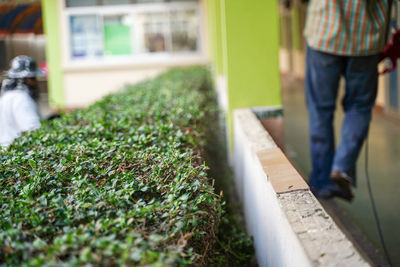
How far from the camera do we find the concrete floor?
4.25 meters

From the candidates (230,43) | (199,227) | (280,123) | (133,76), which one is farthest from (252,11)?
(133,76)

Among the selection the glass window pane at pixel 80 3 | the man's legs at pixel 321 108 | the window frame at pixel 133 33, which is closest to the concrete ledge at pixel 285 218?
the man's legs at pixel 321 108

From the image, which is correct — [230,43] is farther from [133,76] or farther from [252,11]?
[133,76]

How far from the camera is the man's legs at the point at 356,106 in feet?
14.2

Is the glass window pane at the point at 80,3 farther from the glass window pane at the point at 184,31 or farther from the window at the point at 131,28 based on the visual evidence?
the glass window pane at the point at 184,31

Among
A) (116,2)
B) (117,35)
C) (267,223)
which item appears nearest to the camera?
(267,223)

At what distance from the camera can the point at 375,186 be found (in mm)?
5688

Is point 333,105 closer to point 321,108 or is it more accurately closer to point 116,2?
point 321,108

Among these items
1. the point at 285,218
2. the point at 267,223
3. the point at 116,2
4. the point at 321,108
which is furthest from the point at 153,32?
the point at 285,218

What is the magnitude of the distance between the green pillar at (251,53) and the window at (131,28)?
1050cm

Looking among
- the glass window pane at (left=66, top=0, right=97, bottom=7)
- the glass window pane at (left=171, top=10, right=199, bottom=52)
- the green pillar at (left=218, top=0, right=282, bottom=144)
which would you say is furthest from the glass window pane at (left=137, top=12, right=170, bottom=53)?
the green pillar at (left=218, top=0, right=282, bottom=144)

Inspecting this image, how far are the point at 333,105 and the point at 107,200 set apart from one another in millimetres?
2855

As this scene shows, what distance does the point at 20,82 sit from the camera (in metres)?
5.75

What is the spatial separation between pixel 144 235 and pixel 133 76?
1359 centimetres
